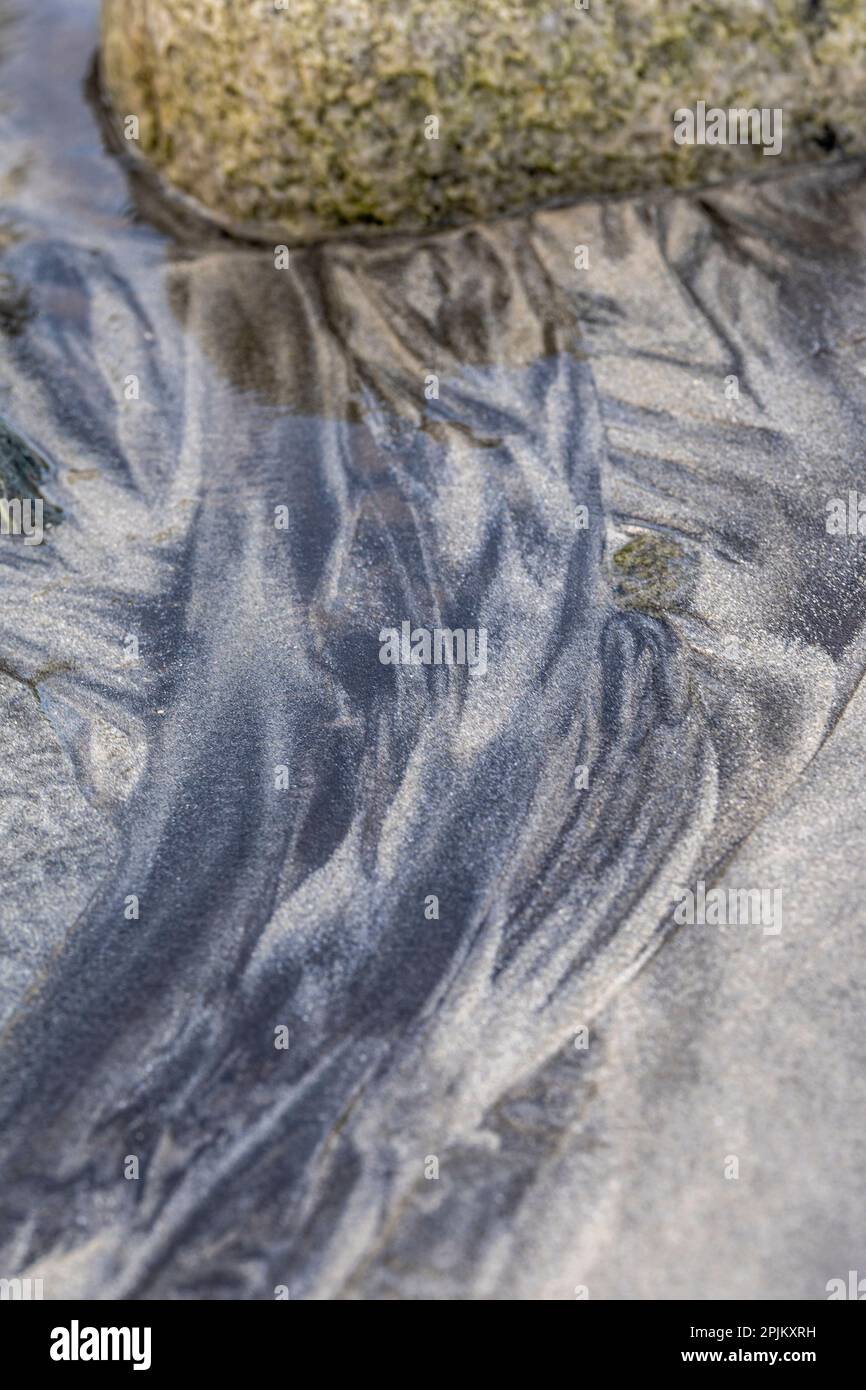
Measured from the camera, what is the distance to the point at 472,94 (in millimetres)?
3695

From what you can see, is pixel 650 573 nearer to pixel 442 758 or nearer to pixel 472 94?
pixel 442 758

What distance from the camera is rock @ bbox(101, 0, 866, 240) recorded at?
3627mm

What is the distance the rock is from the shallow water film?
0.13 m

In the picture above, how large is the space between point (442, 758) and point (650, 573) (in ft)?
2.23

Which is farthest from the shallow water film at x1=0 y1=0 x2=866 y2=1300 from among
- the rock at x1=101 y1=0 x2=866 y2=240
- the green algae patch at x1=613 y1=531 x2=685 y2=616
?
the rock at x1=101 y1=0 x2=866 y2=240

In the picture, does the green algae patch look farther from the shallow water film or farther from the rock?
the rock

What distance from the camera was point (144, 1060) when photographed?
2094mm

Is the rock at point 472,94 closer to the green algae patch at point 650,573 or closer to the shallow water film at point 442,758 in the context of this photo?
the shallow water film at point 442,758

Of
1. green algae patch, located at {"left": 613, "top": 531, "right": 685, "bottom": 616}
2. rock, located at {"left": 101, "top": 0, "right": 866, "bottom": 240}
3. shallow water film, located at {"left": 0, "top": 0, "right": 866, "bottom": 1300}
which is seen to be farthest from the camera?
rock, located at {"left": 101, "top": 0, "right": 866, "bottom": 240}

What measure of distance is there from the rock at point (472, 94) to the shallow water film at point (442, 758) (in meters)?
0.13

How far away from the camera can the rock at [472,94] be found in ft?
11.9

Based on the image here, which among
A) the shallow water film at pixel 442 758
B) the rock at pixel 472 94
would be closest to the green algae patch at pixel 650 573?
the shallow water film at pixel 442 758

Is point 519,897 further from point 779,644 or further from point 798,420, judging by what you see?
point 798,420

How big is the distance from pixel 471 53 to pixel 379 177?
41cm
